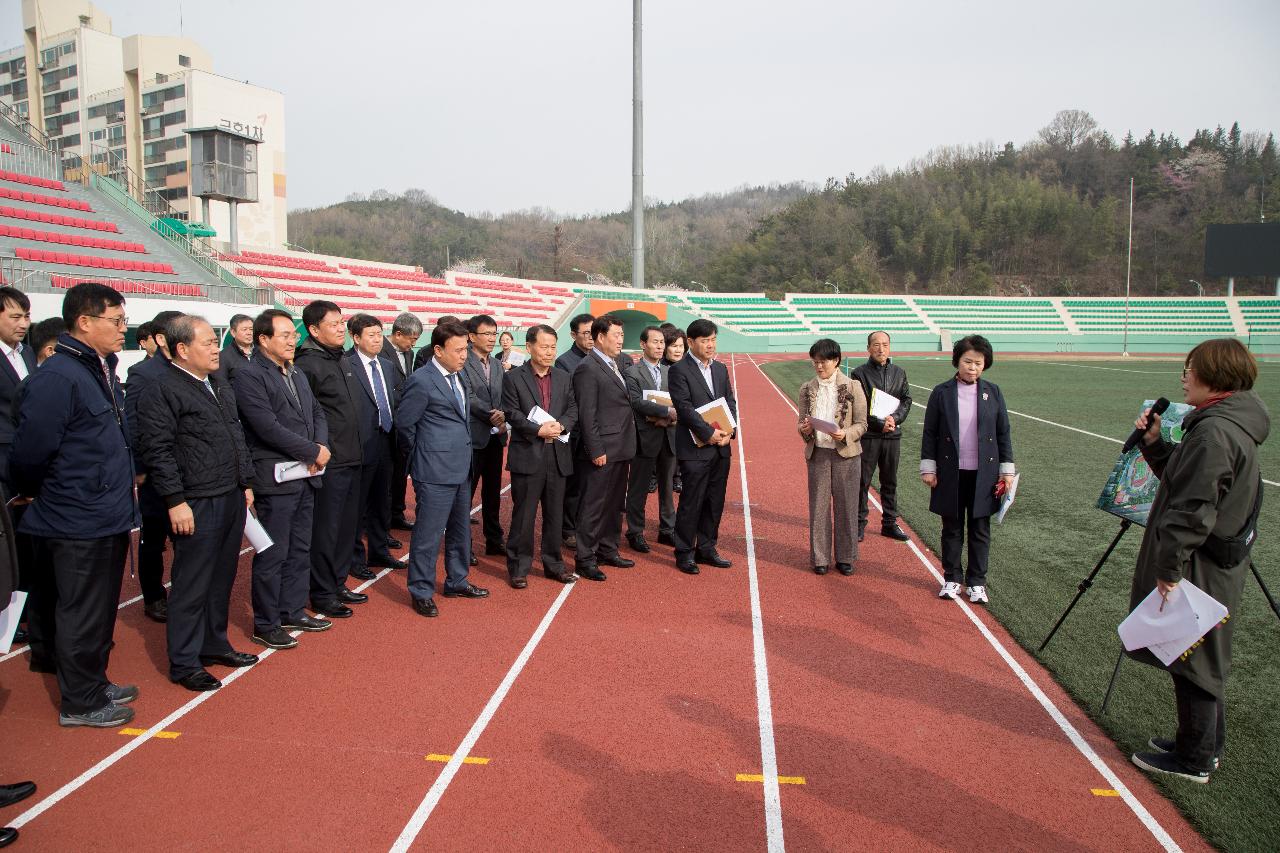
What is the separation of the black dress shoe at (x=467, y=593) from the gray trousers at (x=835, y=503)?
8.71 ft

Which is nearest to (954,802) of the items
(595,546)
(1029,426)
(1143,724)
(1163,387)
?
(1143,724)

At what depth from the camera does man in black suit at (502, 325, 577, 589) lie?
609 centimetres

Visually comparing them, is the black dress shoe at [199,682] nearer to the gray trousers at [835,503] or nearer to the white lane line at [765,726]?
the white lane line at [765,726]

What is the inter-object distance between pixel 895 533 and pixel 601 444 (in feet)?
10.5

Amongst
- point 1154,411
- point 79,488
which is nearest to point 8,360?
point 79,488

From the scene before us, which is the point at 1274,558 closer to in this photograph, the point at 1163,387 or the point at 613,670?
the point at 613,670

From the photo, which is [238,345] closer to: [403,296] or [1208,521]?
[1208,521]

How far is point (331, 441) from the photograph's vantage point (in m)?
5.43

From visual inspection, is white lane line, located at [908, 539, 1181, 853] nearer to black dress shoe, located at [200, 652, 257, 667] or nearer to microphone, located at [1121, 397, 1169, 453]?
microphone, located at [1121, 397, 1169, 453]

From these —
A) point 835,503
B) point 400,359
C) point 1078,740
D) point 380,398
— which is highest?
point 400,359

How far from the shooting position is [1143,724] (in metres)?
3.99

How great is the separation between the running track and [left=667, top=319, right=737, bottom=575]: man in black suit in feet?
3.52

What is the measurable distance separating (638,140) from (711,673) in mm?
39132

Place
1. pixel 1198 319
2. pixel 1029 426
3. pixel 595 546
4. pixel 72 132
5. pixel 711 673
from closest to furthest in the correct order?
pixel 711 673 → pixel 595 546 → pixel 1029 426 → pixel 1198 319 → pixel 72 132
